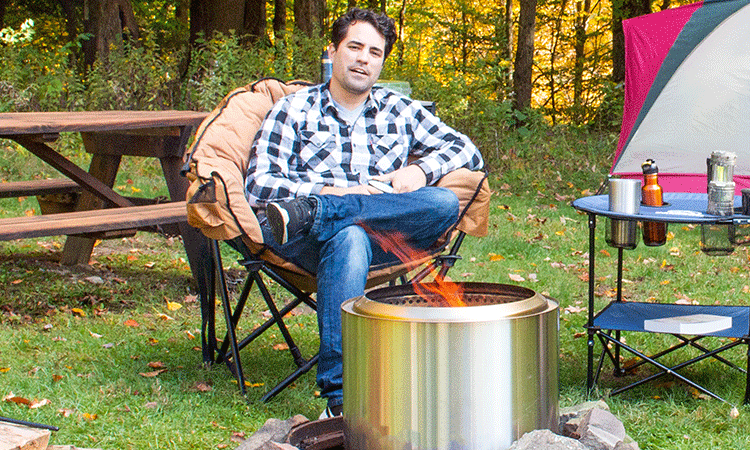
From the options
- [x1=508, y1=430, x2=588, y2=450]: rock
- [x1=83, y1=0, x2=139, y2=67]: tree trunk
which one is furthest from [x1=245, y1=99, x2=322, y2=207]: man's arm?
[x1=83, y1=0, x2=139, y2=67]: tree trunk

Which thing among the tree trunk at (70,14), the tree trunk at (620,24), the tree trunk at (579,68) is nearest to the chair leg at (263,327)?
the tree trunk at (620,24)

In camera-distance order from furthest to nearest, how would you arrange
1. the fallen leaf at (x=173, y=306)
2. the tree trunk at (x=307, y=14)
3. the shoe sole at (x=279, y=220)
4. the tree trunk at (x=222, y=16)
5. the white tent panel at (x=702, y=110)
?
the tree trunk at (x=307, y=14)
the tree trunk at (x=222, y=16)
the fallen leaf at (x=173, y=306)
the white tent panel at (x=702, y=110)
the shoe sole at (x=279, y=220)

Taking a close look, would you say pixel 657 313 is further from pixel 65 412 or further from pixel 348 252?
pixel 65 412

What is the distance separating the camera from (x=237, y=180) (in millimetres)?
2670

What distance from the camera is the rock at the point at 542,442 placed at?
1.74m

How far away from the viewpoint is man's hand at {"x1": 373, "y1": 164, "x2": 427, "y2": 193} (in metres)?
2.81

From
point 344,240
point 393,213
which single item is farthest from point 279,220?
point 393,213

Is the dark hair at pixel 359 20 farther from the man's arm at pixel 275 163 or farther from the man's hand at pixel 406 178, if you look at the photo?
the man's hand at pixel 406 178

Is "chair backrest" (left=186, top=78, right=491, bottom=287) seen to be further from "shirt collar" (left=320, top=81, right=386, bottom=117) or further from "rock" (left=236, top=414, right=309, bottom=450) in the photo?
"rock" (left=236, top=414, right=309, bottom=450)

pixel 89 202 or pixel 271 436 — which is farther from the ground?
pixel 89 202

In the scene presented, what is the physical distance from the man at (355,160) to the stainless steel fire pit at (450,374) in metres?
0.65

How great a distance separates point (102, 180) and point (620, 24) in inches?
296

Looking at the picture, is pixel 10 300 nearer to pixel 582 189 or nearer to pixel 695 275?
pixel 695 275

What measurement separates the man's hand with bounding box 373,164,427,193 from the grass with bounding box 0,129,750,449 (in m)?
0.78
